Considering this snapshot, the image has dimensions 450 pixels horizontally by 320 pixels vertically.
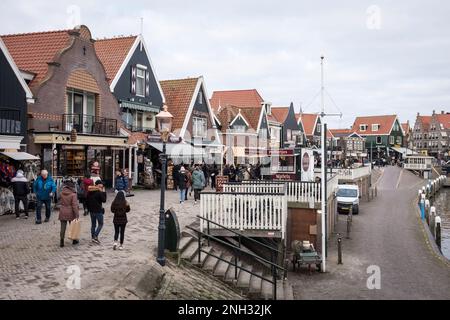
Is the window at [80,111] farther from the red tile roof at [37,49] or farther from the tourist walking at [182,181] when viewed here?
the tourist walking at [182,181]

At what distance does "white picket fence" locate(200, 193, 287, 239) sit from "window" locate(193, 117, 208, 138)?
22.4 metres

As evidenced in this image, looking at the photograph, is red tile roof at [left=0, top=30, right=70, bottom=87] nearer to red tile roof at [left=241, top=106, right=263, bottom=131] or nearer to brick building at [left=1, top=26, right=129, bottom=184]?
brick building at [left=1, top=26, right=129, bottom=184]

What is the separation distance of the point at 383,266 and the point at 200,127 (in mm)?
23733

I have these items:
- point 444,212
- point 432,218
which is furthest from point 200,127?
point 444,212

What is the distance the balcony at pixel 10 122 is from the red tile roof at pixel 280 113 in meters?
46.4

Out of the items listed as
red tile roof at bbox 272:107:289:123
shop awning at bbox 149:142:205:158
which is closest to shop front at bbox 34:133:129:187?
shop awning at bbox 149:142:205:158

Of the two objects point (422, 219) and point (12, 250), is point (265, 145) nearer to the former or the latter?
point (422, 219)

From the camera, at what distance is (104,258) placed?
452 inches

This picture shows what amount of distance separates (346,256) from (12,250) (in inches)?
501

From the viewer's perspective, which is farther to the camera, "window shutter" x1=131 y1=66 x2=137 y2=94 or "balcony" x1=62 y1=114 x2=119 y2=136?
"window shutter" x1=131 y1=66 x2=137 y2=94

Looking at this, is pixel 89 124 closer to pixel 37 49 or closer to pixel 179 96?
pixel 37 49

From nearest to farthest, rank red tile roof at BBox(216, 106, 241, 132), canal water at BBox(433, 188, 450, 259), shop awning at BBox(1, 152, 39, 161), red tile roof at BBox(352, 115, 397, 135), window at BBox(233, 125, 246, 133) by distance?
shop awning at BBox(1, 152, 39, 161) → canal water at BBox(433, 188, 450, 259) → red tile roof at BBox(216, 106, 241, 132) → window at BBox(233, 125, 246, 133) → red tile roof at BBox(352, 115, 397, 135)

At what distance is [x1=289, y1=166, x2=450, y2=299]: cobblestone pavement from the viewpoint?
539 inches

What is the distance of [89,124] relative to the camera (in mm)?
25234
